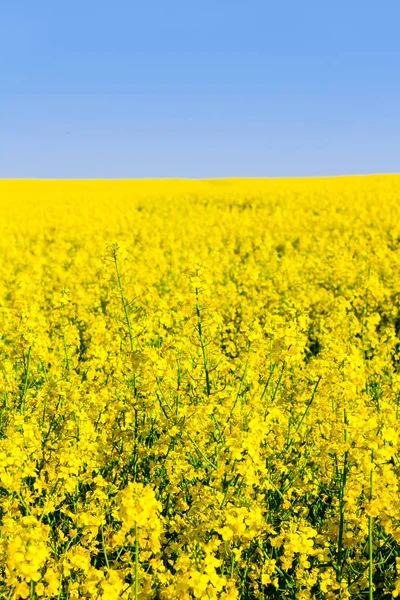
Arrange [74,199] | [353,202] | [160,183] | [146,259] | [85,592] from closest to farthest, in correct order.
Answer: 1. [85,592]
2. [146,259]
3. [353,202]
4. [74,199]
5. [160,183]

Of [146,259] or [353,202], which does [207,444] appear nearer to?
[146,259]

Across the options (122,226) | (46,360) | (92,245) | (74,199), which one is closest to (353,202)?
(122,226)

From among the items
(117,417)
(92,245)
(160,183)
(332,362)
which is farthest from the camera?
(160,183)

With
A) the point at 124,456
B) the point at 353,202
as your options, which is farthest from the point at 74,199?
the point at 124,456

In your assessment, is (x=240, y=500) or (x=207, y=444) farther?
(x=207, y=444)

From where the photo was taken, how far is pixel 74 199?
2859cm

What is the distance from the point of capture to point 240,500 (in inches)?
110

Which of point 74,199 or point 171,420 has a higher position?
point 74,199

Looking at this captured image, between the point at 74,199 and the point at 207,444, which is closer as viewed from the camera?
the point at 207,444

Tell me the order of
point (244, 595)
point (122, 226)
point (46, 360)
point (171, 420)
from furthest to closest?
1. point (122, 226)
2. point (46, 360)
3. point (171, 420)
4. point (244, 595)

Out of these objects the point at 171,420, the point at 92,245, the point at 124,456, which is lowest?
the point at 124,456

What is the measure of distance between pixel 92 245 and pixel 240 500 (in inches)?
489

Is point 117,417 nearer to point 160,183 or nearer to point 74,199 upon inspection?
point 74,199

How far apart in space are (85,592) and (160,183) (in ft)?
150
